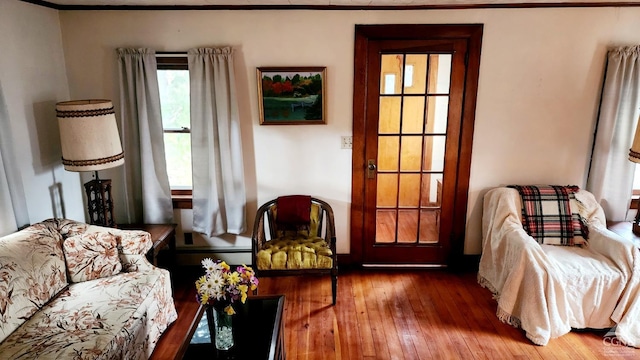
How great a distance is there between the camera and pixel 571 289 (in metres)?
2.67

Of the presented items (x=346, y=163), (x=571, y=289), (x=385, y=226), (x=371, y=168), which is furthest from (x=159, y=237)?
(x=571, y=289)

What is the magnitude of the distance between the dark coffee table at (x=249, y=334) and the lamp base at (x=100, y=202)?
1.28m

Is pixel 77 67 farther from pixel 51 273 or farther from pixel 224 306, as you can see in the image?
pixel 224 306

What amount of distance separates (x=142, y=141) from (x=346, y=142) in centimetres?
161

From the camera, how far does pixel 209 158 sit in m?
3.25

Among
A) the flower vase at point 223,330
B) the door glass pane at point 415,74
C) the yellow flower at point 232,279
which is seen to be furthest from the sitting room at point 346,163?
the yellow flower at point 232,279

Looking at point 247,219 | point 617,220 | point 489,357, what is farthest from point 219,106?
point 617,220

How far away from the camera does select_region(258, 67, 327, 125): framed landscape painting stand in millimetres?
3180

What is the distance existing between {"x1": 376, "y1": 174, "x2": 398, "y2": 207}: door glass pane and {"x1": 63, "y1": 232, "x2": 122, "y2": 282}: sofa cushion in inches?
80.5

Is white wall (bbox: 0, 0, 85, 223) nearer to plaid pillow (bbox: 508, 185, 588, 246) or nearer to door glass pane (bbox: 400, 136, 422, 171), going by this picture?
door glass pane (bbox: 400, 136, 422, 171)

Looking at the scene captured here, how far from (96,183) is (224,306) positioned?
156 cm

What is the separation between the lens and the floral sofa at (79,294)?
2.04 meters

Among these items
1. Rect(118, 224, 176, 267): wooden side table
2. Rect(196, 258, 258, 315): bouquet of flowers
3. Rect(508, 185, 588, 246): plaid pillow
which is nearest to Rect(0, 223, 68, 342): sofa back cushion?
Rect(118, 224, 176, 267): wooden side table

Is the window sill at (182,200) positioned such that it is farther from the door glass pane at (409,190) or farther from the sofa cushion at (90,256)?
the door glass pane at (409,190)
